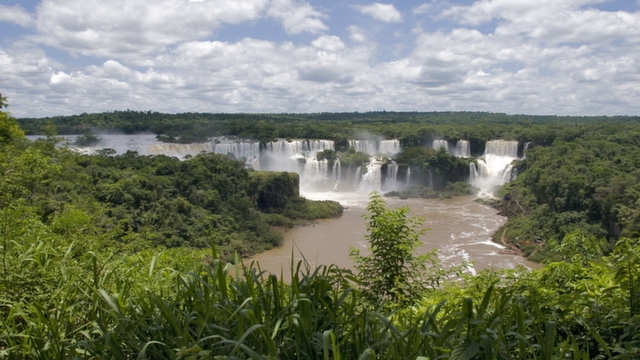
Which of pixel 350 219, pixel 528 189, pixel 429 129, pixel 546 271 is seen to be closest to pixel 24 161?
pixel 546 271

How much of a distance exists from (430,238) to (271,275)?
22.6m

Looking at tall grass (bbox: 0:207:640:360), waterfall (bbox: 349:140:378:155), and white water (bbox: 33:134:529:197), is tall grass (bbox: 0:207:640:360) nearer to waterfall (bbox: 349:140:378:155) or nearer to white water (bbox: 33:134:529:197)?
white water (bbox: 33:134:529:197)

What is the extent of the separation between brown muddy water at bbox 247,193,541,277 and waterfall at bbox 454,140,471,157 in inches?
483

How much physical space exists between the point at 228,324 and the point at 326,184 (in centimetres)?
3669

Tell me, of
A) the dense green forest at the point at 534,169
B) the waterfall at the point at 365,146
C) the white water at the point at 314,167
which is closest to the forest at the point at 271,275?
the dense green forest at the point at 534,169

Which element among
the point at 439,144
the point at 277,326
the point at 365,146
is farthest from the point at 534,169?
the point at 277,326

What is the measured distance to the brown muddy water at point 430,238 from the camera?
19953 mm

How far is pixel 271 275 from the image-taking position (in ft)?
7.01

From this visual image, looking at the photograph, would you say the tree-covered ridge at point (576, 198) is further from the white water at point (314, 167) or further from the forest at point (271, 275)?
the white water at point (314, 167)

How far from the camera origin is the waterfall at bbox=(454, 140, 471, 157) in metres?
45.9

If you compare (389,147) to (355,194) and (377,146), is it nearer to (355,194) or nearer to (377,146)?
(377,146)

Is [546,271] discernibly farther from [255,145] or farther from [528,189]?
[255,145]

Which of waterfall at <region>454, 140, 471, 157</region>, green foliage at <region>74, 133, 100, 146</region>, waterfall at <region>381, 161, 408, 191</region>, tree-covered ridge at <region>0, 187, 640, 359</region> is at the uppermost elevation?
tree-covered ridge at <region>0, 187, 640, 359</region>

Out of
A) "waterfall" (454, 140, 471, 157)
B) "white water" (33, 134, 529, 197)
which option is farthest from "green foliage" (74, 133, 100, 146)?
"waterfall" (454, 140, 471, 157)
